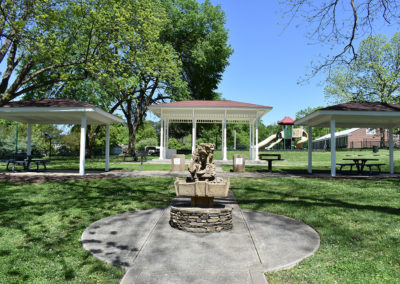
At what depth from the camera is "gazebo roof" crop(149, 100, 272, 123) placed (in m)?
19.6

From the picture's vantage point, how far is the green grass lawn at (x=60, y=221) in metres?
3.17

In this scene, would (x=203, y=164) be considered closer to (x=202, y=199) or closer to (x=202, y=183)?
(x=202, y=183)

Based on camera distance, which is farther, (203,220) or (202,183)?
(202,183)

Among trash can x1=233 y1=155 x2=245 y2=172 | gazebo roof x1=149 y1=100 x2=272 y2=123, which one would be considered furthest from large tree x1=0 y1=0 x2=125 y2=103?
trash can x1=233 y1=155 x2=245 y2=172

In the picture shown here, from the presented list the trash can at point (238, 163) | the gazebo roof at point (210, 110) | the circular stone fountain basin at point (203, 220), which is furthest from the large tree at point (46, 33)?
the circular stone fountain basin at point (203, 220)

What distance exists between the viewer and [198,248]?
151 inches

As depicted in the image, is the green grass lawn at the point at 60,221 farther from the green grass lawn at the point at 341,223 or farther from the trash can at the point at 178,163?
the trash can at the point at 178,163

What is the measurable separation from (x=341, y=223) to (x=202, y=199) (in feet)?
9.23

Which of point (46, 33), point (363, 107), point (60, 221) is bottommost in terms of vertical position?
point (60, 221)

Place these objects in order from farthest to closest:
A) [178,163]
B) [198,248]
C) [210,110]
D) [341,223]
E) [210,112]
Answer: [210,112] < [210,110] < [178,163] < [341,223] < [198,248]

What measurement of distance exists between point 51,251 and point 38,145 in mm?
28124

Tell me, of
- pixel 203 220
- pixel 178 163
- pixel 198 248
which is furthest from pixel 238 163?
pixel 198 248

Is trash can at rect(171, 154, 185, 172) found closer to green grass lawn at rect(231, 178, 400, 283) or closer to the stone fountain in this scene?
green grass lawn at rect(231, 178, 400, 283)

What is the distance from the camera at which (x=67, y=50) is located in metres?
18.3
